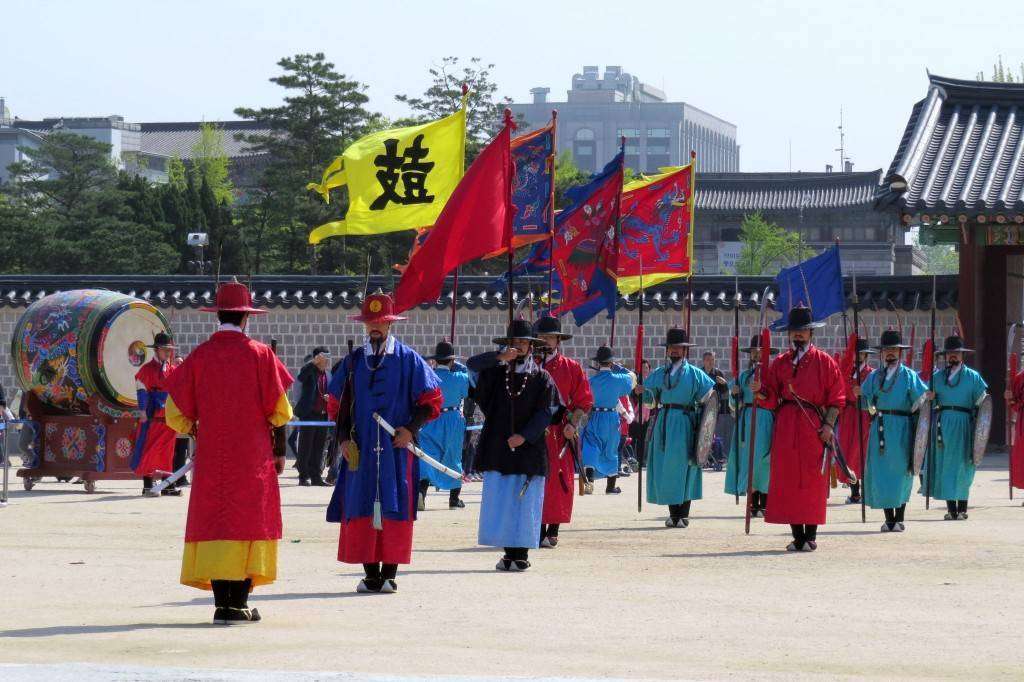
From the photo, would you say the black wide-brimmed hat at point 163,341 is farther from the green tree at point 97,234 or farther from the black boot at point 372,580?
the green tree at point 97,234

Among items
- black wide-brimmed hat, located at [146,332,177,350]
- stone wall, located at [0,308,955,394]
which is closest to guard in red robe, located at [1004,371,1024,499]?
black wide-brimmed hat, located at [146,332,177,350]

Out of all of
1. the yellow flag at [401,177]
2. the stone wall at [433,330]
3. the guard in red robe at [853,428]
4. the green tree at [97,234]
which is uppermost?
the green tree at [97,234]

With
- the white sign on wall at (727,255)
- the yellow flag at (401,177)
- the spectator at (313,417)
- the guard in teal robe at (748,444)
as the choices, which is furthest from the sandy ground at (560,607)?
the white sign on wall at (727,255)

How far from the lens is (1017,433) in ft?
56.9

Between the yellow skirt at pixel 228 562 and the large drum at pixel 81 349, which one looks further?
the large drum at pixel 81 349

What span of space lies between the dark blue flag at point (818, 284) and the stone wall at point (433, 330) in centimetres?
1067

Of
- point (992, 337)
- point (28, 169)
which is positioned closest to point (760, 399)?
point (992, 337)

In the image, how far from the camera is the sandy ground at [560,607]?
7242 millimetres

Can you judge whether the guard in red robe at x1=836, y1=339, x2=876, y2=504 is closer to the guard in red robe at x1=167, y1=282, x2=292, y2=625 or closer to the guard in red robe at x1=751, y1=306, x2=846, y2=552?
the guard in red robe at x1=751, y1=306, x2=846, y2=552

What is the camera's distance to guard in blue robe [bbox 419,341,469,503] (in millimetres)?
16438

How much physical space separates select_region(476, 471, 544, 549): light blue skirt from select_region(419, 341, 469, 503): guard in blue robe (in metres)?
5.13

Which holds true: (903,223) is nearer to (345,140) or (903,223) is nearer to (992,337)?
(992,337)

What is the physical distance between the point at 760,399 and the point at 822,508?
1.00 metres

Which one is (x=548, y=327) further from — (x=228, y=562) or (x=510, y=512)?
(x=228, y=562)
